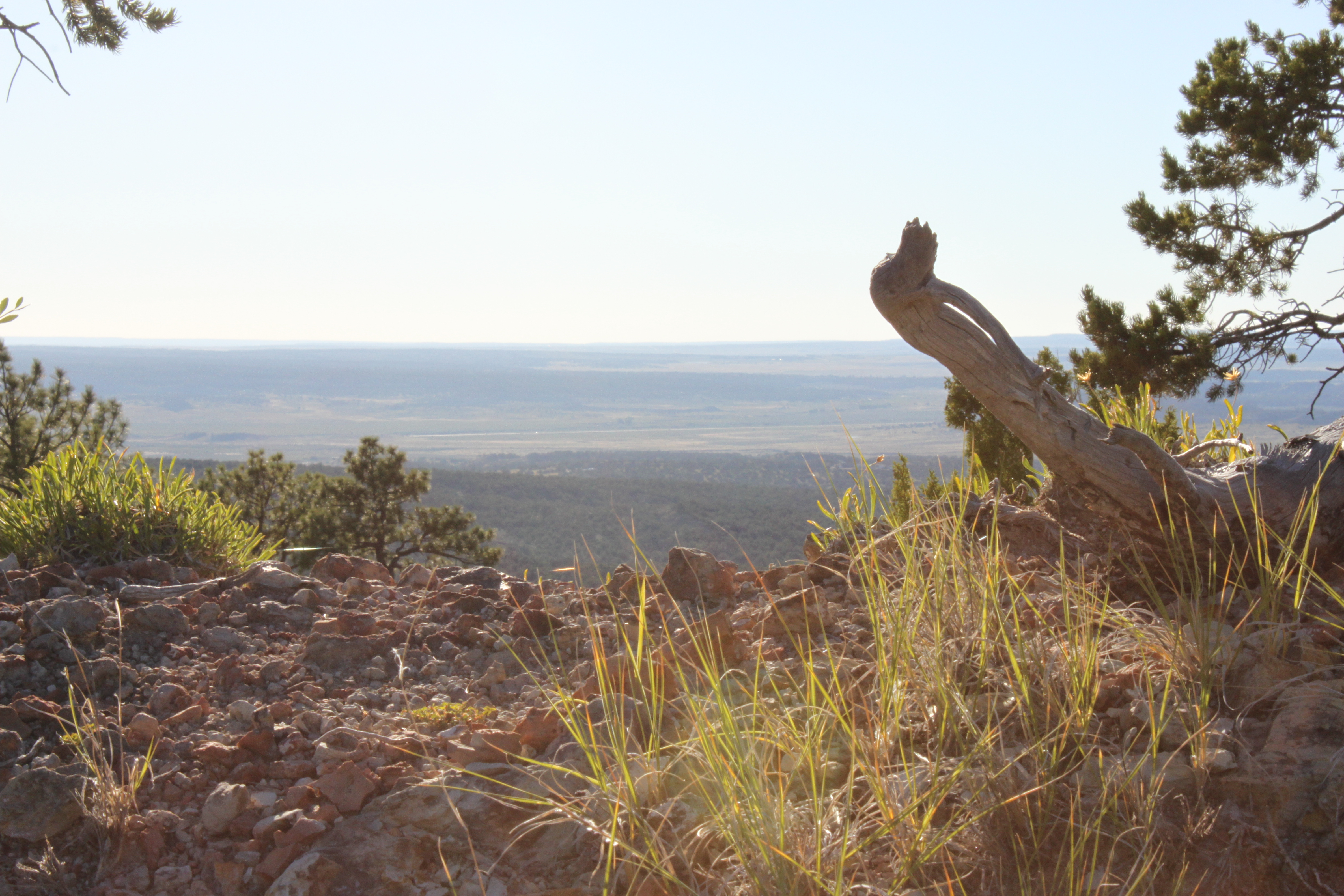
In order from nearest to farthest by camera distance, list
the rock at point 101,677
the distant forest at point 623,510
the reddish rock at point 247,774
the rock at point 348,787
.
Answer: the rock at point 348,787, the reddish rock at point 247,774, the rock at point 101,677, the distant forest at point 623,510

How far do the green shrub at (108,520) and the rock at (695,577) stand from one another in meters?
2.08

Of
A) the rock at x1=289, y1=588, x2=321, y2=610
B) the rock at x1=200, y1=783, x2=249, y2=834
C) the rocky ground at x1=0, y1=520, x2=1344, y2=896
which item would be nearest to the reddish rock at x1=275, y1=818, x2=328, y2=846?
the rocky ground at x1=0, y1=520, x2=1344, y2=896

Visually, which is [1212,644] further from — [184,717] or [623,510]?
[623,510]

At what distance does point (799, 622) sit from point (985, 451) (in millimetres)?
6625

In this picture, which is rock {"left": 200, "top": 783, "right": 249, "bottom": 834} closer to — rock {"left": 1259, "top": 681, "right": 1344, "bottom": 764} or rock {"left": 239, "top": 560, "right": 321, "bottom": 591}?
rock {"left": 239, "top": 560, "right": 321, "bottom": 591}

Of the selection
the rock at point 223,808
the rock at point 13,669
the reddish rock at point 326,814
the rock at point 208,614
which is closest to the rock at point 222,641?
the rock at point 208,614

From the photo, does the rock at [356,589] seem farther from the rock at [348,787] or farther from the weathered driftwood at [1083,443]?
the weathered driftwood at [1083,443]

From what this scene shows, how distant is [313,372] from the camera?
182 meters

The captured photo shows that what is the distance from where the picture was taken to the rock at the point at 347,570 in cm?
405

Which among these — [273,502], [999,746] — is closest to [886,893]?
[999,746]

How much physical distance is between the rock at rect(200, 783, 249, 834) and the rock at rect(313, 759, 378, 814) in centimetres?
16

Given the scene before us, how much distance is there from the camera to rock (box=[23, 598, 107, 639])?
9.84 ft

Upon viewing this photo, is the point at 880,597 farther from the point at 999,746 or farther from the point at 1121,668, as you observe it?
the point at 1121,668

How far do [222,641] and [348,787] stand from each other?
114cm
